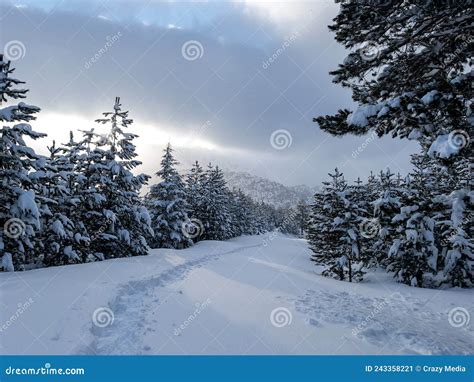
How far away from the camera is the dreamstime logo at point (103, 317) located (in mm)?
6363

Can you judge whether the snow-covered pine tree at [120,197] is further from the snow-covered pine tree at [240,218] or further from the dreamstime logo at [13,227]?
the snow-covered pine tree at [240,218]

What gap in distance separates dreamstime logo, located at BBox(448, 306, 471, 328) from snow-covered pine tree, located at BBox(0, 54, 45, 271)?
47.9ft

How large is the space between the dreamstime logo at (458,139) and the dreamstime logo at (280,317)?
541 centimetres

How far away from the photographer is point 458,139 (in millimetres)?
5066

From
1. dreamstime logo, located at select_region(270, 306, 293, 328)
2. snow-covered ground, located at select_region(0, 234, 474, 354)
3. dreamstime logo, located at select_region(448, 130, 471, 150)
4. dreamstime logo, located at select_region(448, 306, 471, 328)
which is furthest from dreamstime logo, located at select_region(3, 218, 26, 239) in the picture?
dreamstime logo, located at select_region(448, 306, 471, 328)

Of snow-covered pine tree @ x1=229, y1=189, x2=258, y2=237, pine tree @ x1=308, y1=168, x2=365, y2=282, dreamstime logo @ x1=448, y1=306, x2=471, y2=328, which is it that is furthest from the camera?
snow-covered pine tree @ x1=229, y1=189, x2=258, y2=237

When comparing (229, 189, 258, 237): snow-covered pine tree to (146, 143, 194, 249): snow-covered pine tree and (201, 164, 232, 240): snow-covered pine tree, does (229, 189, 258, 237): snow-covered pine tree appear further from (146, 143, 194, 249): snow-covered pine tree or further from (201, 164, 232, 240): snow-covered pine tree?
(146, 143, 194, 249): snow-covered pine tree

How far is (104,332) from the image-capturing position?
602 cm

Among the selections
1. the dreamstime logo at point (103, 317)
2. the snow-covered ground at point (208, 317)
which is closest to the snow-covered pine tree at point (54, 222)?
the snow-covered ground at point (208, 317)
